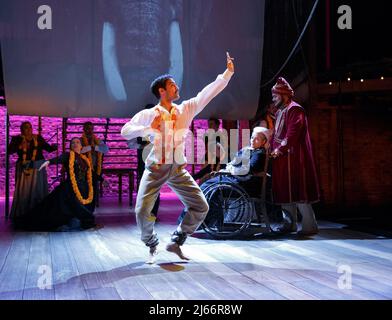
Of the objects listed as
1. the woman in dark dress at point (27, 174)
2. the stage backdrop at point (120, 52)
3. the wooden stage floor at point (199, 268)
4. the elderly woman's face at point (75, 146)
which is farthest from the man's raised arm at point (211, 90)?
the woman in dark dress at point (27, 174)

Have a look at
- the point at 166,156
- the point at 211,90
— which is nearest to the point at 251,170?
the point at 211,90

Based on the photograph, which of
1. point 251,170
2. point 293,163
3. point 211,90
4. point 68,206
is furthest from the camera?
point 68,206

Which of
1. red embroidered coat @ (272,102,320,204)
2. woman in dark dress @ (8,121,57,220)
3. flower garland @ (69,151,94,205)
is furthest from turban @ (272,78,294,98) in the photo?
woman in dark dress @ (8,121,57,220)

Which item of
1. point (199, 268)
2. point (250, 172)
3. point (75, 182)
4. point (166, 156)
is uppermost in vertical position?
point (166, 156)

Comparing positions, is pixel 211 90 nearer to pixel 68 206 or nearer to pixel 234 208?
pixel 234 208

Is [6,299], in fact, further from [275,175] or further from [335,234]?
[335,234]

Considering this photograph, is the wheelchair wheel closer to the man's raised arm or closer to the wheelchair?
the wheelchair

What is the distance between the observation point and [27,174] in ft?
21.0

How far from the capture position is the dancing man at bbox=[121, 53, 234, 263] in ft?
11.7

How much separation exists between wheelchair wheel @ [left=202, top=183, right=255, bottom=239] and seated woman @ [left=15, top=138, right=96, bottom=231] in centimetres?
156

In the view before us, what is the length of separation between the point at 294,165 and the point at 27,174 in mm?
3517

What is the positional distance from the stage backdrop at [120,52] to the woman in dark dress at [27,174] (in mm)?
896

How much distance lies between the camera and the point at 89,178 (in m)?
5.87

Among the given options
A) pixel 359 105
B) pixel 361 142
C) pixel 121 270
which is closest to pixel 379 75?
pixel 359 105
